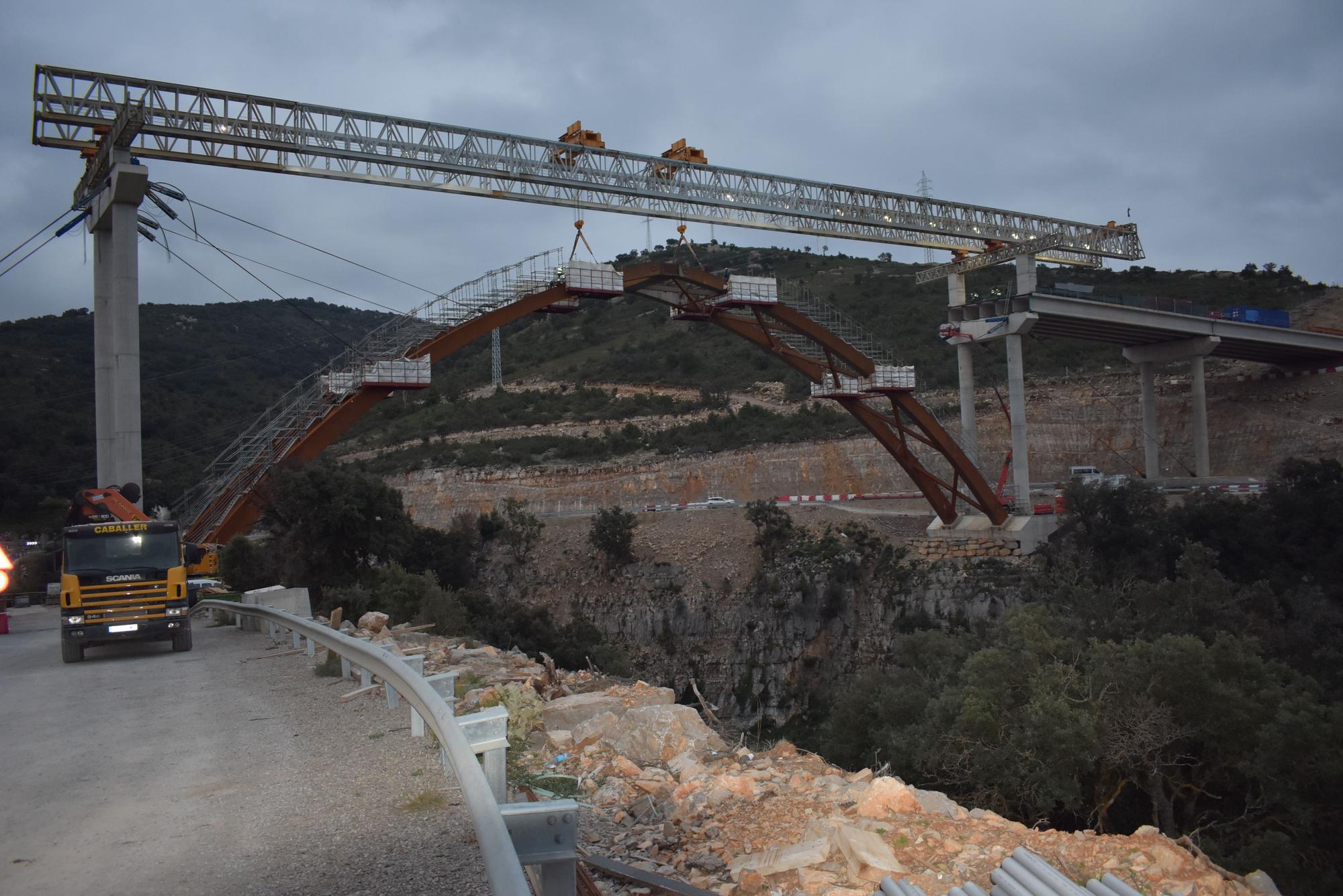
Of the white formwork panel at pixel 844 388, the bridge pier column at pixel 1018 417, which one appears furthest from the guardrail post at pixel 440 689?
the bridge pier column at pixel 1018 417

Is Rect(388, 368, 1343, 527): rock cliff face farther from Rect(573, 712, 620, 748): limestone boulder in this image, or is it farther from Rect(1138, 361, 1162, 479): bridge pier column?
Rect(573, 712, 620, 748): limestone boulder

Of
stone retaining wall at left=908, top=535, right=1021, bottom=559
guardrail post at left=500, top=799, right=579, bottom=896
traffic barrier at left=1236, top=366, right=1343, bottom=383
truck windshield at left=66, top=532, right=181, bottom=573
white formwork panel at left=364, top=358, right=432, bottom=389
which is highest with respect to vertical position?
traffic barrier at left=1236, top=366, right=1343, bottom=383

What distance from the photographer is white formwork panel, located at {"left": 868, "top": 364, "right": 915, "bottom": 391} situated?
114 ft

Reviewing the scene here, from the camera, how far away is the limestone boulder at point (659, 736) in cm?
812

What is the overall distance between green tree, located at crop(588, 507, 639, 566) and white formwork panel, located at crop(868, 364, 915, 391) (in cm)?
1575

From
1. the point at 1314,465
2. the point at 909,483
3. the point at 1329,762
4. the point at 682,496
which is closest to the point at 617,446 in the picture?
the point at 682,496

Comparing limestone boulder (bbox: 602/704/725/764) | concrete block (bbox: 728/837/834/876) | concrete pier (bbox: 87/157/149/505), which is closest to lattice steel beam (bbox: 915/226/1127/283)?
concrete pier (bbox: 87/157/149/505)

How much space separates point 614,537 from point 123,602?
31040 millimetres

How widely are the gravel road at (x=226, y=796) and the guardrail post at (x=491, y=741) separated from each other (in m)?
0.34

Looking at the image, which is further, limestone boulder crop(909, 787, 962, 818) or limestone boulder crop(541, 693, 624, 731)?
limestone boulder crop(541, 693, 624, 731)

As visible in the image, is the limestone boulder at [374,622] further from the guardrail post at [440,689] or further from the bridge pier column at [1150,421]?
the bridge pier column at [1150,421]

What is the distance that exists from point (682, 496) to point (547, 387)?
27.1 m

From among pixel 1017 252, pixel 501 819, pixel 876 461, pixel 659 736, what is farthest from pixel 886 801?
pixel 876 461

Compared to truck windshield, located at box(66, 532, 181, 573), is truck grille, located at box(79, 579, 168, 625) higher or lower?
lower
